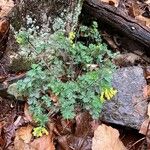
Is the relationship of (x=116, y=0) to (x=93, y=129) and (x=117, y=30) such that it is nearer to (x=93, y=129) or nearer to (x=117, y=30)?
(x=117, y=30)

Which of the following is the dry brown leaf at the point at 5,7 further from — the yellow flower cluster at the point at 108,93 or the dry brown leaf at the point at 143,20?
the yellow flower cluster at the point at 108,93

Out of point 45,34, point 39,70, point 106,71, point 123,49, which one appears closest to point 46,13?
point 45,34

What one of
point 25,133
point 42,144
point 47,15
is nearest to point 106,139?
point 42,144

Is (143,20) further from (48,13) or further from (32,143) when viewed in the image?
(32,143)

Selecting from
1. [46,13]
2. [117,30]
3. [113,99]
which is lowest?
[113,99]

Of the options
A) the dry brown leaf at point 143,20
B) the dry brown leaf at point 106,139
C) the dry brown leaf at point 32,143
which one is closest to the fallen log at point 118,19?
the dry brown leaf at point 143,20
